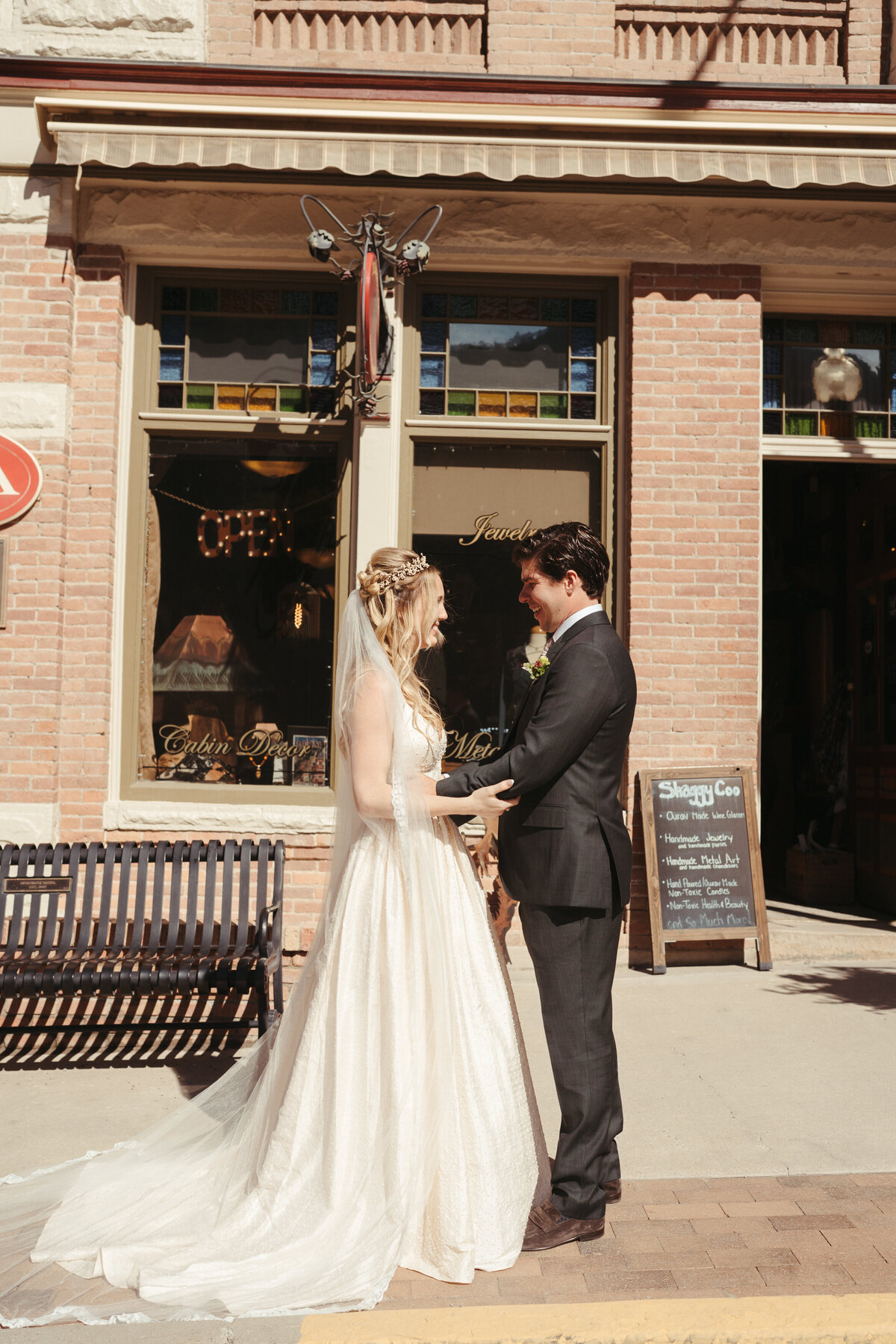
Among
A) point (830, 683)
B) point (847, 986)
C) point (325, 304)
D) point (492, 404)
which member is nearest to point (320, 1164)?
point (847, 986)

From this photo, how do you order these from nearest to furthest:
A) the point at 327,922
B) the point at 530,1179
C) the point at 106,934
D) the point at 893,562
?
1. the point at 530,1179
2. the point at 327,922
3. the point at 106,934
4. the point at 893,562

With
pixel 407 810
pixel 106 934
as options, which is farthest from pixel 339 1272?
pixel 106 934

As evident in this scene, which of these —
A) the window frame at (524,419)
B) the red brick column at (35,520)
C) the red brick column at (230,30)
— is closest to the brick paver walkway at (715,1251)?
the window frame at (524,419)

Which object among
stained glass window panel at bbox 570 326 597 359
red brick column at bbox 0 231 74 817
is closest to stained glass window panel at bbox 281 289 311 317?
red brick column at bbox 0 231 74 817

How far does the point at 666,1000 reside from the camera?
6070mm

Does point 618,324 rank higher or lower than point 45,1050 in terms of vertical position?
higher

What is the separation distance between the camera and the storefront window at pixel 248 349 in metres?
7.05

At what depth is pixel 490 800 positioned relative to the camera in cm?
331

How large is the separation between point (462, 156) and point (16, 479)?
3406mm

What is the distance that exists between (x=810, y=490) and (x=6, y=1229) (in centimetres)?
937

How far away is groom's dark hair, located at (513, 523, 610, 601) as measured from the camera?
349 centimetres

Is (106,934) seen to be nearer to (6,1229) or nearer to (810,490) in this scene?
(6,1229)

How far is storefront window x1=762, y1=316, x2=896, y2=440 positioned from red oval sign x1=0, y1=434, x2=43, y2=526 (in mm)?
4914

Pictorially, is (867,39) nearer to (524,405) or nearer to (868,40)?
(868,40)
